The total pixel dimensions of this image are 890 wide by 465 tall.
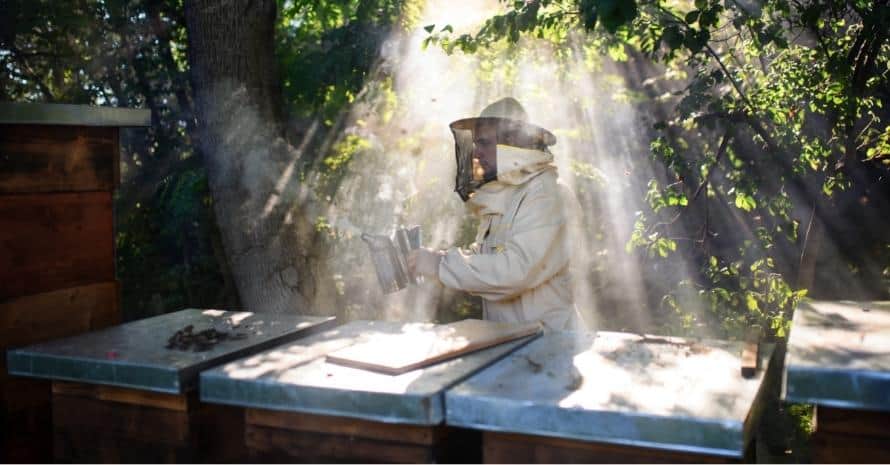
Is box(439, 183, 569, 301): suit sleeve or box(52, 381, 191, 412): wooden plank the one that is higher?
box(439, 183, 569, 301): suit sleeve

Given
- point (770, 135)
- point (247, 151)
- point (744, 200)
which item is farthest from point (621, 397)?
point (770, 135)

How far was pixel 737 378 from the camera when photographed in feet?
6.21

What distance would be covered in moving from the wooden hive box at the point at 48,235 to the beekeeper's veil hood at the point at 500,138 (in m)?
1.21

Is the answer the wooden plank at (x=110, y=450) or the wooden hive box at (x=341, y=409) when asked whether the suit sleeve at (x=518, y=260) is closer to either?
the wooden hive box at (x=341, y=409)

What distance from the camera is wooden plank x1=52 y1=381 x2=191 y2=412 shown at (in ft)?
6.92

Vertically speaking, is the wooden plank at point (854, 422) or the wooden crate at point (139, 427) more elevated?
the wooden plank at point (854, 422)

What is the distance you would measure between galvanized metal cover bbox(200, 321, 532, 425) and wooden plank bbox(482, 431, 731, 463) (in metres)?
0.16

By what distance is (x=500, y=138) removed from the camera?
3.16m

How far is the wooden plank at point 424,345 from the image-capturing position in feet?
6.60

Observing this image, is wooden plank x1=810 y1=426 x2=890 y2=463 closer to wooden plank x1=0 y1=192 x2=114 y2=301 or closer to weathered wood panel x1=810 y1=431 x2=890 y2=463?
weathered wood panel x1=810 y1=431 x2=890 y2=463

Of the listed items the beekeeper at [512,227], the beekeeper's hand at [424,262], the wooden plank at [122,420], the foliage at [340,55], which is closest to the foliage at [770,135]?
the beekeeper at [512,227]

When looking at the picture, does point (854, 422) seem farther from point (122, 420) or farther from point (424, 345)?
point (122, 420)

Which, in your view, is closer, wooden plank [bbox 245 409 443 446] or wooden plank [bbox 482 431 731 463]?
wooden plank [bbox 482 431 731 463]

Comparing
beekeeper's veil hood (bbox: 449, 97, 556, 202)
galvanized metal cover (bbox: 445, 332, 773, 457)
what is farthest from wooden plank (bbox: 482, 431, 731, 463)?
beekeeper's veil hood (bbox: 449, 97, 556, 202)
